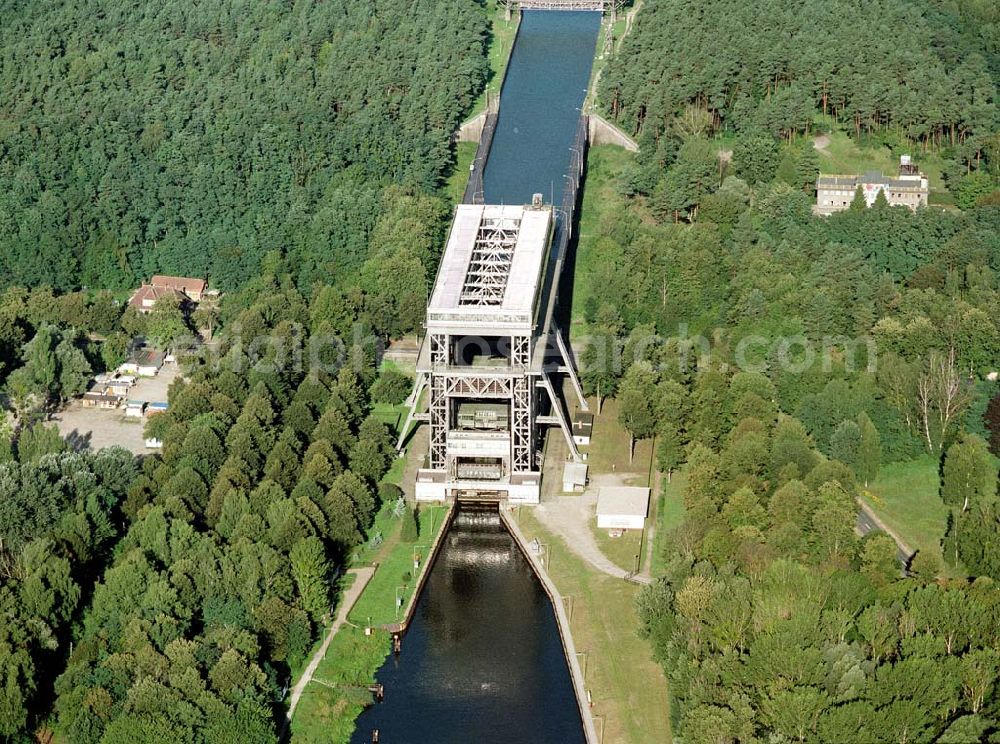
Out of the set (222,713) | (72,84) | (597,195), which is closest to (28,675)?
(222,713)

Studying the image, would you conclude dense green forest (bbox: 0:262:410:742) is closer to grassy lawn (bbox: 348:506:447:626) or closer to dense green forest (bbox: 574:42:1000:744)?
grassy lawn (bbox: 348:506:447:626)

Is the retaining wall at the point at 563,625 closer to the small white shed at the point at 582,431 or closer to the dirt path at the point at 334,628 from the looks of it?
the small white shed at the point at 582,431

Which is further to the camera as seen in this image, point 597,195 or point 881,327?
point 597,195

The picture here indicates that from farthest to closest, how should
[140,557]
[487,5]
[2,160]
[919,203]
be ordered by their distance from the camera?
[487,5]
[2,160]
[919,203]
[140,557]

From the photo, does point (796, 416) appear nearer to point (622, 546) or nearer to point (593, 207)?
point (622, 546)

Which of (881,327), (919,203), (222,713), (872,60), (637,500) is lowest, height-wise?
(222,713)

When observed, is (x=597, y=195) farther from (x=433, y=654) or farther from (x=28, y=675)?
(x=28, y=675)

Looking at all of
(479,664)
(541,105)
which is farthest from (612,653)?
(541,105)
